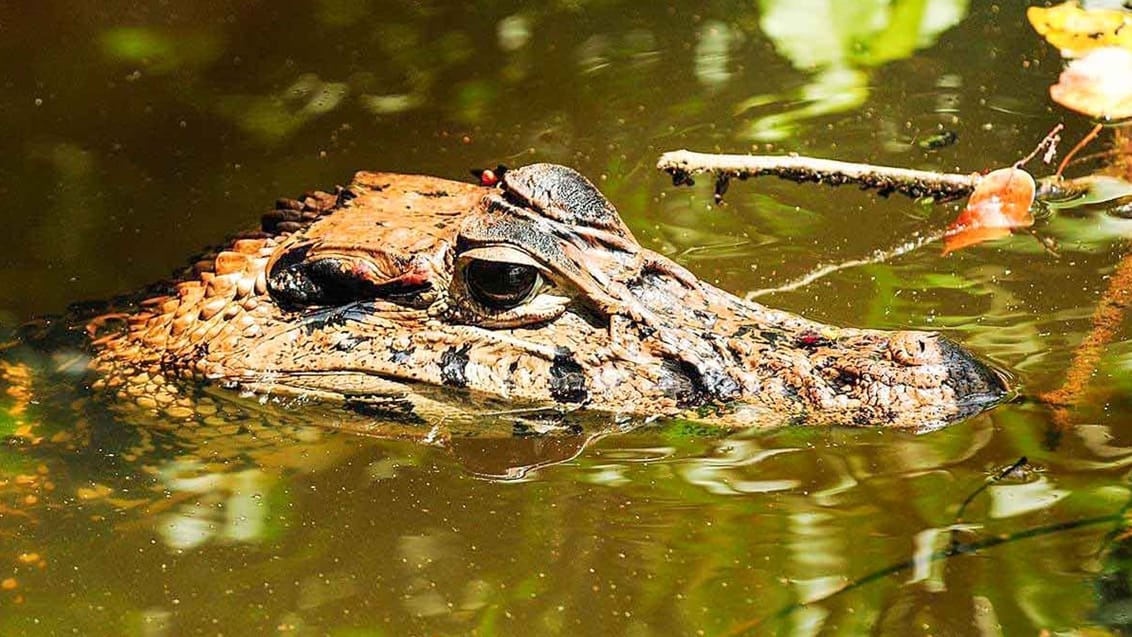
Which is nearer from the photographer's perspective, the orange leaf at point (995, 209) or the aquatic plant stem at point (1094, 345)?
the aquatic plant stem at point (1094, 345)

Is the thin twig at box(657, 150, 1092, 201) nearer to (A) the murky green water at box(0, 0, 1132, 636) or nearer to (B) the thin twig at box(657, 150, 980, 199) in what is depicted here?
(B) the thin twig at box(657, 150, 980, 199)

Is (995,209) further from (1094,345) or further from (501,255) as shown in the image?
(501,255)

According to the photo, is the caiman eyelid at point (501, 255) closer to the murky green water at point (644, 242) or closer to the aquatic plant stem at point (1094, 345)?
the murky green water at point (644, 242)

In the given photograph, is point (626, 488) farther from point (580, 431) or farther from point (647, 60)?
point (647, 60)

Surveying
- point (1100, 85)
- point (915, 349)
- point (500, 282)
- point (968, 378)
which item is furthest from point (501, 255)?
point (1100, 85)

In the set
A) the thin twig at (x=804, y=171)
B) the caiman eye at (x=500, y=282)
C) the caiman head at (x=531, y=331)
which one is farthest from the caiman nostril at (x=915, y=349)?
the caiman eye at (x=500, y=282)

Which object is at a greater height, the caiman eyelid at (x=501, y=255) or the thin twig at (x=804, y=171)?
the thin twig at (x=804, y=171)
